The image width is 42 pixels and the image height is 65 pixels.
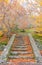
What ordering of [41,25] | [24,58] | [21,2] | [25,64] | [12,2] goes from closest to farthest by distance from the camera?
[25,64] → [24,58] → [41,25] → [12,2] → [21,2]

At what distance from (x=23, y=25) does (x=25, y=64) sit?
15.3m

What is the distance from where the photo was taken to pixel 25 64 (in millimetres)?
4914

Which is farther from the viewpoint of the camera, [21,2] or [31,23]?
[31,23]

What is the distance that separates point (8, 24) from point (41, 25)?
3.20 meters

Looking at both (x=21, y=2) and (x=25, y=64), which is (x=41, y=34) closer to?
(x=21, y=2)

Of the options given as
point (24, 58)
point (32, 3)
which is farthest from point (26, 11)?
point (24, 58)

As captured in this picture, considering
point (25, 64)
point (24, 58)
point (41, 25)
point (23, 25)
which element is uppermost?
point (25, 64)

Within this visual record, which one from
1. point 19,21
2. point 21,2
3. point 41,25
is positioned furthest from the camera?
point 19,21

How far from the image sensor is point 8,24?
1647 centimetres

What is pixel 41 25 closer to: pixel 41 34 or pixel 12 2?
pixel 41 34

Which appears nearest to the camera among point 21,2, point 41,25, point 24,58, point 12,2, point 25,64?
point 25,64

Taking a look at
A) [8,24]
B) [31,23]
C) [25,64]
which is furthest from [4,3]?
[25,64]

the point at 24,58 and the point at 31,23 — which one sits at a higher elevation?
the point at 24,58

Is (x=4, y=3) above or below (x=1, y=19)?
above
